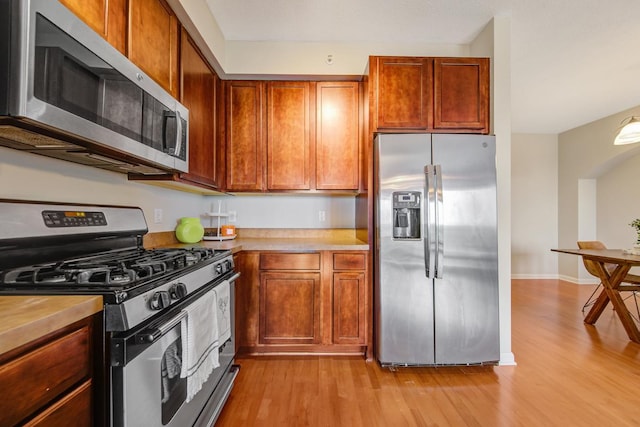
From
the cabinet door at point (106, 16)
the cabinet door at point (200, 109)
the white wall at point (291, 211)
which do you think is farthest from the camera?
the white wall at point (291, 211)

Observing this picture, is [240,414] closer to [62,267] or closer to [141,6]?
[62,267]

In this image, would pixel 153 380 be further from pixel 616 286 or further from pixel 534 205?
pixel 534 205

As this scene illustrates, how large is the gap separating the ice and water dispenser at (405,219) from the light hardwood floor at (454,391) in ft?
3.42

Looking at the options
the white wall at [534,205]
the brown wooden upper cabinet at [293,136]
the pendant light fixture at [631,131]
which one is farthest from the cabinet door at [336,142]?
the white wall at [534,205]

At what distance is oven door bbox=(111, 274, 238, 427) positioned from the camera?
0.92 meters

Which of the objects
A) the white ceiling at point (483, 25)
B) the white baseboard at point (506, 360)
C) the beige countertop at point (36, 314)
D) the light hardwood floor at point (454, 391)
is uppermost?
the white ceiling at point (483, 25)

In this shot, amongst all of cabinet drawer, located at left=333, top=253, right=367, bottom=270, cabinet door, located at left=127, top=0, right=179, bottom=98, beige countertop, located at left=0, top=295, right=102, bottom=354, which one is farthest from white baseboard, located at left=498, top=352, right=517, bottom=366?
cabinet door, located at left=127, top=0, right=179, bottom=98

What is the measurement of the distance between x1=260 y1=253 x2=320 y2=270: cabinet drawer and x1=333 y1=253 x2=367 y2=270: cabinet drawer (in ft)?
0.51

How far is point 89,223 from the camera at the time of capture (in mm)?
1533

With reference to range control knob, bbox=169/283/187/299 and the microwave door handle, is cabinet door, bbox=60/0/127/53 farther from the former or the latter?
range control knob, bbox=169/283/187/299

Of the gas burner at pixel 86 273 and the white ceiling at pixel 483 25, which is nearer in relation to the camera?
the gas burner at pixel 86 273

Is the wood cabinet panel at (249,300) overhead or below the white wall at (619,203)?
below

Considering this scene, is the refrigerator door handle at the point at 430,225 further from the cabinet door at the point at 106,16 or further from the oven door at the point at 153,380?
the cabinet door at the point at 106,16

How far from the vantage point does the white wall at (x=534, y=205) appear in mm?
5590
